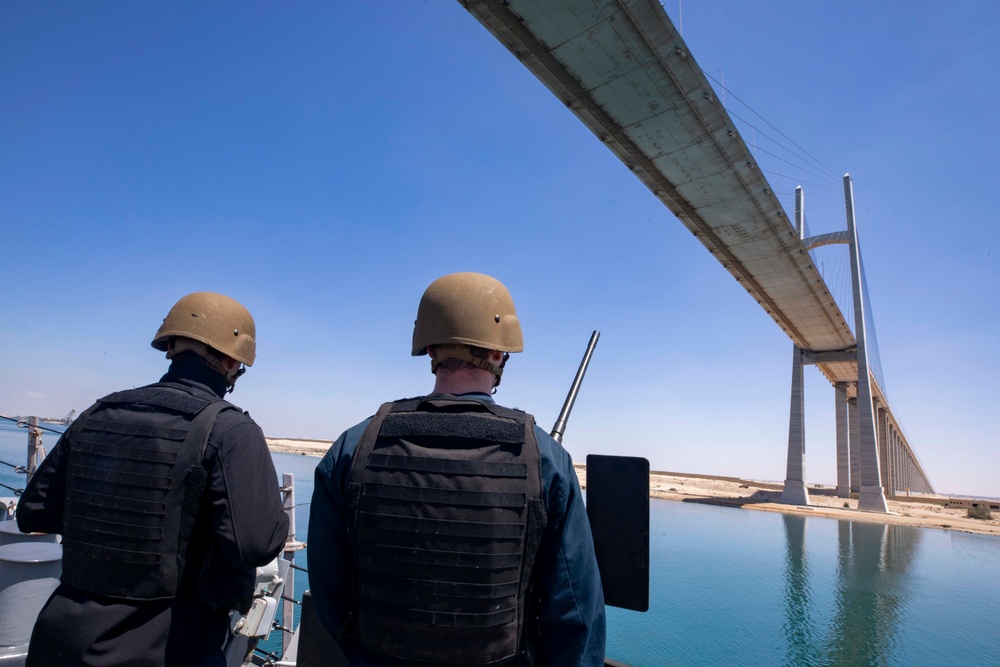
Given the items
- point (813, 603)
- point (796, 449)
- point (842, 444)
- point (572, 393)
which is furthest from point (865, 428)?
point (572, 393)

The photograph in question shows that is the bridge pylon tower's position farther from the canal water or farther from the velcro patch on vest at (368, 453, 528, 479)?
the velcro patch on vest at (368, 453, 528, 479)

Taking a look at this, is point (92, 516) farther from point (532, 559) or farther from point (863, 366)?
point (863, 366)

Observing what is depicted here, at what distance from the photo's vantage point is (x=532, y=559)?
1.64 metres

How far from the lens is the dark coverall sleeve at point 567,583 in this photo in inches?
62.0

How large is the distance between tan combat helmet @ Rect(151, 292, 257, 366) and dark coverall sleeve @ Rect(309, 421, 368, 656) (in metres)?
1.33

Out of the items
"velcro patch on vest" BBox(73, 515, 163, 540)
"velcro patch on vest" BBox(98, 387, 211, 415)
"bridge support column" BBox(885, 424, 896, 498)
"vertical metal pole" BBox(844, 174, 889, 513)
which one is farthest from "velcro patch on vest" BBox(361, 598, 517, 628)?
"bridge support column" BBox(885, 424, 896, 498)

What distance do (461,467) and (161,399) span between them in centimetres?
158

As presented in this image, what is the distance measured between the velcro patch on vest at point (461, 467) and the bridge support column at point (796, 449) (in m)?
45.1

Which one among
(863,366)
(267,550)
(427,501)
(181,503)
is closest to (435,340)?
(427,501)

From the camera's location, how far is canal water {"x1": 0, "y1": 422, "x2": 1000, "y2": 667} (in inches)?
527

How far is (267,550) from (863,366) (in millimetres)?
45862

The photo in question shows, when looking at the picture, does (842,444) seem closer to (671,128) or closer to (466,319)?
(671,128)

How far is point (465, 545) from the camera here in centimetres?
159

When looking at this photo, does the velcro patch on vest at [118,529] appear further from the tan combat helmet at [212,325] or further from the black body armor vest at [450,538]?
the black body armor vest at [450,538]
